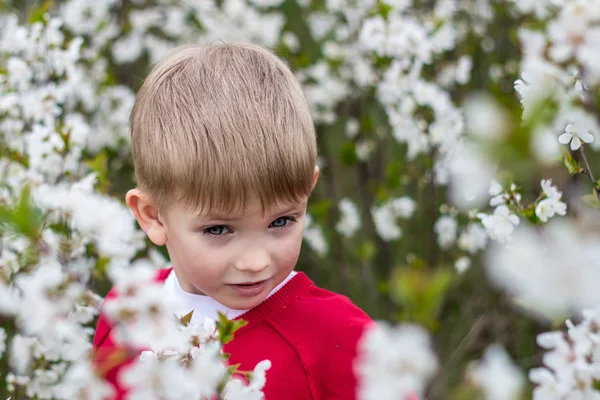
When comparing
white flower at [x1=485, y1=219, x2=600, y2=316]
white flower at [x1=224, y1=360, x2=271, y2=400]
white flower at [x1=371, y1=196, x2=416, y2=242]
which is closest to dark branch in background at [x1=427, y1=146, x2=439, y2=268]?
white flower at [x1=371, y1=196, x2=416, y2=242]

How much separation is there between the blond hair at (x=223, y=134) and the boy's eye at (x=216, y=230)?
53 mm

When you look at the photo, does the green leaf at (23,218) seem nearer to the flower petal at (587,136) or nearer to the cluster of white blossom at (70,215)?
the cluster of white blossom at (70,215)

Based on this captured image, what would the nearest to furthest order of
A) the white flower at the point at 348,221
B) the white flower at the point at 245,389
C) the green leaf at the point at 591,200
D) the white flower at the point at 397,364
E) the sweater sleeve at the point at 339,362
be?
the white flower at the point at 397,364 → the white flower at the point at 245,389 → the green leaf at the point at 591,200 → the sweater sleeve at the point at 339,362 → the white flower at the point at 348,221

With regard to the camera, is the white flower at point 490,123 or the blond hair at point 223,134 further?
the blond hair at point 223,134

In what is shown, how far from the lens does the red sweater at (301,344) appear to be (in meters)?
1.53

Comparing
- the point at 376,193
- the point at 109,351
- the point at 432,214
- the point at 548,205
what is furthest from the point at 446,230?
the point at 109,351

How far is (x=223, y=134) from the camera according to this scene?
146cm

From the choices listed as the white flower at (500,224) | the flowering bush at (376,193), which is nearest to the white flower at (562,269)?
the flowering bush at (376,193)

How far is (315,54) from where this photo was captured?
13.7 feet

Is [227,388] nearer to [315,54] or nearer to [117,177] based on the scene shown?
[117,177]

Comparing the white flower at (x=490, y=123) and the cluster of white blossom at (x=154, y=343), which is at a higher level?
the white flower at (x=490, y=123)

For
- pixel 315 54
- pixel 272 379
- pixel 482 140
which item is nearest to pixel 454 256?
pixel 315 54

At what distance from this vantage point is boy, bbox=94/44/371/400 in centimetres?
144

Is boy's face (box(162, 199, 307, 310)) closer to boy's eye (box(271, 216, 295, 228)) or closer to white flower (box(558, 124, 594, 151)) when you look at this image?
boy's eye (box(271, 216, 295, 228))
